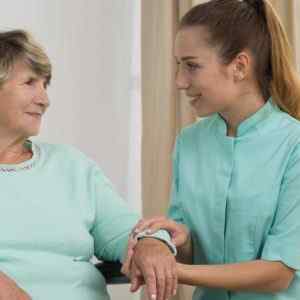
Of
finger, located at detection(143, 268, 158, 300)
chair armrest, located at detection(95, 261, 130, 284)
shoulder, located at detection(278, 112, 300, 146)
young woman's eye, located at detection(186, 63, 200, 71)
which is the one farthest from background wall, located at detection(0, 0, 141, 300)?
finger, located at detection(143, 268, 158, 300)

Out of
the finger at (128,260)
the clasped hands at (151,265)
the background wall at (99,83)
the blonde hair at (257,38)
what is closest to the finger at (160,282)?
the clasped hands at (151,265)

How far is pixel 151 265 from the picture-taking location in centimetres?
146

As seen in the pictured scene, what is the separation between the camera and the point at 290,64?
169cm

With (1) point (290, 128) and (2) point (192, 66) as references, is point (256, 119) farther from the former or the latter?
(2) point (192, 66)

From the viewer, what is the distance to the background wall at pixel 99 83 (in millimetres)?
2955

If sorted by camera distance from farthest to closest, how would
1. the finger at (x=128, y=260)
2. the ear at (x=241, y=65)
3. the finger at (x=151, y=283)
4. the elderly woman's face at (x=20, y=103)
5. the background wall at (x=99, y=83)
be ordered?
the background wall at (x=99, y=83) → the elderly woman's face at (x=20, y=103) → the ear at (x=241, y=65) → the finger at (x=128, y=260) → the finger at (x=151, y=283)

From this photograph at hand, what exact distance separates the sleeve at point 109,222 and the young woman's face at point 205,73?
394 mm

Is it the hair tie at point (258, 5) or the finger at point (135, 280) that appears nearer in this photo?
the finger at point (135, 280)

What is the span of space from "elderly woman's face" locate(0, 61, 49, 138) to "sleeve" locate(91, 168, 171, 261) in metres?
0.25

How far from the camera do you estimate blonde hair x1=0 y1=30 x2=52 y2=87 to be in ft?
5.82

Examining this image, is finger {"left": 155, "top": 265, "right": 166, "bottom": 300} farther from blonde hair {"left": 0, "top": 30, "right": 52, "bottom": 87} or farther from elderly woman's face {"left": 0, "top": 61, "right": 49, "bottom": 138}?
blonde hair {"left": 0, "top": 30, "right": 52, "bottom": 87}

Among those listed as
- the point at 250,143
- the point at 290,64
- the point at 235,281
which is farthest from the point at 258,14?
the point at 235,281

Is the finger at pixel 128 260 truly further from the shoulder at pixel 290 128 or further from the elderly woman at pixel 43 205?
the shoulder at pixel 290 128

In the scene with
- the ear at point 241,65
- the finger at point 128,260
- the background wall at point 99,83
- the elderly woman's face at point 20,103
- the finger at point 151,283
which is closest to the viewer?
the finger at point 151,283
